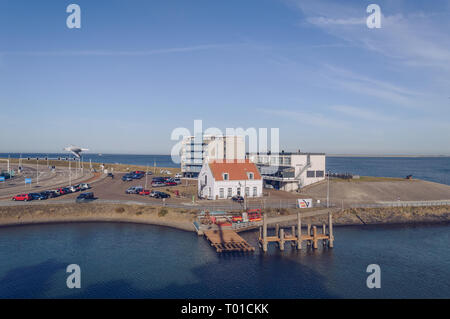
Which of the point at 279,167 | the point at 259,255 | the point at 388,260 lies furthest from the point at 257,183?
the point at 388,260

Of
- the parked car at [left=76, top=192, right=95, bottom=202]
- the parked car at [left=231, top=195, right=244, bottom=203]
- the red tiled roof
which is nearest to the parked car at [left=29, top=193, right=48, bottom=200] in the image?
the parked car at [left=76, top=192, right=95, bottom=202]

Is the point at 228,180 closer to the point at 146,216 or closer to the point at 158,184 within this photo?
the point at 146,216

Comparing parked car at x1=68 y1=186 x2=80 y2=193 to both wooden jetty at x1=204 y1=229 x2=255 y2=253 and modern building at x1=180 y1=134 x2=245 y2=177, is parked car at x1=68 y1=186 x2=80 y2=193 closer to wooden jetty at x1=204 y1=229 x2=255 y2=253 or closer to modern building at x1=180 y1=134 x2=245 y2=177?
wooden jetty at x1=204 y1=229 x2=255 y2=253

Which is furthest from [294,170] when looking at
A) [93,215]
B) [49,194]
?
[49,194]

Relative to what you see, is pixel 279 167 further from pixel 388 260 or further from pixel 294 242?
pixel 388 260

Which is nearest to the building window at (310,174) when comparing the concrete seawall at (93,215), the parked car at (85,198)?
the concrete seawall at (93,215)

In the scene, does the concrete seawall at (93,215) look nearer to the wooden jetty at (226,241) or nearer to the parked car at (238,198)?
the wooden jetty at (226,241)
